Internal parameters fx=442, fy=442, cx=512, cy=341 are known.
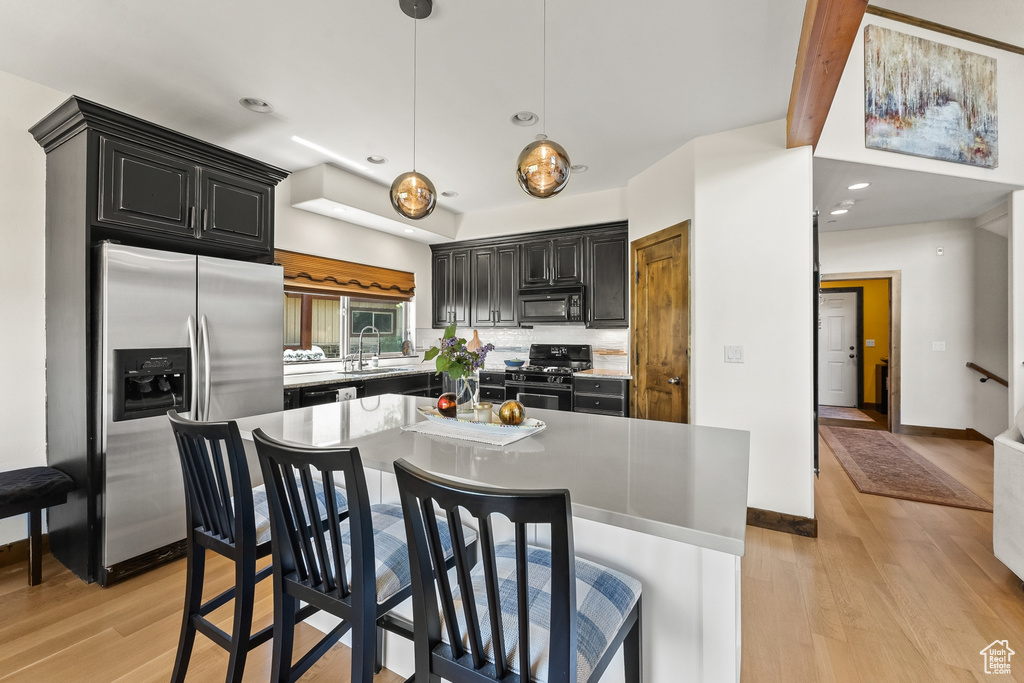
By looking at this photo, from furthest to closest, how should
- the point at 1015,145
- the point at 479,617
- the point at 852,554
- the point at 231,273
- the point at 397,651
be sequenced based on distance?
1. the point at 1015,145
2. the point at 231,273
3. the point at 852,554
4. the point at 397,651
5. the point at 479,617

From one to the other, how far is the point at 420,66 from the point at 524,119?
842 mm

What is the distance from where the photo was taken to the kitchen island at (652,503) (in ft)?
3.19

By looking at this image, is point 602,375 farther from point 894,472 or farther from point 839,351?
point 839,351

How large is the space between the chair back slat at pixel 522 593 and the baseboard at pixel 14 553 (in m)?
3.29

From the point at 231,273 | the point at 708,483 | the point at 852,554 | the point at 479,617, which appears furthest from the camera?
the point at 231,273

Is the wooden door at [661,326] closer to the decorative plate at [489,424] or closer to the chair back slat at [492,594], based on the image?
the decorative plate at [489,424]

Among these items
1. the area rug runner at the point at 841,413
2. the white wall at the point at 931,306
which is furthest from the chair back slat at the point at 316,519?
the area rug runner at the point at 841,413

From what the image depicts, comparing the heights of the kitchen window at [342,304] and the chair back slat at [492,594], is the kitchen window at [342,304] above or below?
above

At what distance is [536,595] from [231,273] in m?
2.72

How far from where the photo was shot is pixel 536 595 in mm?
1037

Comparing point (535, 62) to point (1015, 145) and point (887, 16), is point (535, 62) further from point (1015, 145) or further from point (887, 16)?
point (1015, 145)

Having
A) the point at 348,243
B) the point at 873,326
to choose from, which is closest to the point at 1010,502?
the point at 348,243

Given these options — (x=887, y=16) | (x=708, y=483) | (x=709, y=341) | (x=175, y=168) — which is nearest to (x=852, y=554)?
(x=709, y=341)

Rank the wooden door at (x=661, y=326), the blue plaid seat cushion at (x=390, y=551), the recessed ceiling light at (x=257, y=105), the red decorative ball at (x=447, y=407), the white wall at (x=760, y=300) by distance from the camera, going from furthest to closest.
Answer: the wooden door at (x=661, y=326) → the white wall at (x=760, y=300) → the recessed ceiling light at (x=257, y=105) → the red decorative ball at (x=447, y=407) → the blue plaid seat cushion at (x=390, y=551)
